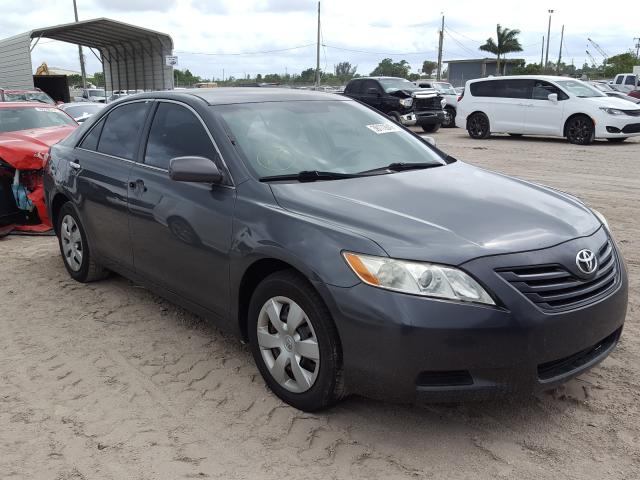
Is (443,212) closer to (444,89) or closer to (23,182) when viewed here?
(23,182)

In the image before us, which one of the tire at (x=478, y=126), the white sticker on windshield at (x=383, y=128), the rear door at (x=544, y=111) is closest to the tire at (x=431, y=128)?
the tire at (x=478, y=126)

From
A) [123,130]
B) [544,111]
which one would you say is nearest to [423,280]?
[123,130]

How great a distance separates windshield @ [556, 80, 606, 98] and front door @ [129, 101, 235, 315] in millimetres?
13575

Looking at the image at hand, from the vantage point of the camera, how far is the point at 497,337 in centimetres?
258

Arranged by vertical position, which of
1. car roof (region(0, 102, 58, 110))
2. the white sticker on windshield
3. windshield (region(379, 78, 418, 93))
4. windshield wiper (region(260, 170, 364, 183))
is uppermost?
windshield (region(379, 78, 418, 93))

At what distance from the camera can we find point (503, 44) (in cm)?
6538

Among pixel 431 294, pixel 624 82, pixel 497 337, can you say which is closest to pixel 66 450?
pixel 431 294

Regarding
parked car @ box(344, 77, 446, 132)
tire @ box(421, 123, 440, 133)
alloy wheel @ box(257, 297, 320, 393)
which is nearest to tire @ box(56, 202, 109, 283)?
alloy wheel @ box(257, 297, 320, 393)

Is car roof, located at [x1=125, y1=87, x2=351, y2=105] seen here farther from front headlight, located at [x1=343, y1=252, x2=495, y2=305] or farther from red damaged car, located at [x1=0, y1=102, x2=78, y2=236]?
red damaged car, located at [x1=0, y1=102, x2=78, y2=236]

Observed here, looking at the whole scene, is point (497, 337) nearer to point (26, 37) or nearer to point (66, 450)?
point (66, 450)

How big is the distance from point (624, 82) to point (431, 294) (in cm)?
3410

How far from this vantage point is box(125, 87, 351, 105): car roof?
13.1 ft

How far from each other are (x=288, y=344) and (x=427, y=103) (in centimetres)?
1673

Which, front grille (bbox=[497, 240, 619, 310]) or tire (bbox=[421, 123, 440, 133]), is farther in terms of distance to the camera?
tire (bbox=[421, 123, 440, 133])
